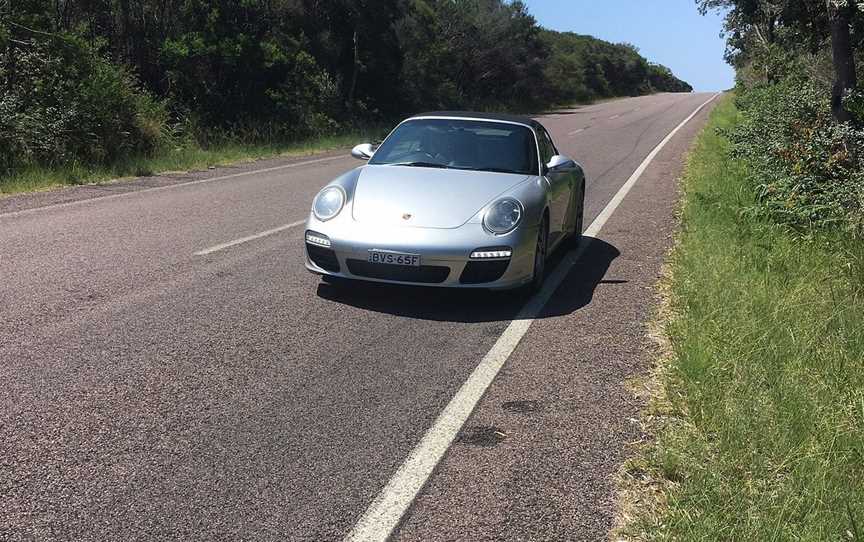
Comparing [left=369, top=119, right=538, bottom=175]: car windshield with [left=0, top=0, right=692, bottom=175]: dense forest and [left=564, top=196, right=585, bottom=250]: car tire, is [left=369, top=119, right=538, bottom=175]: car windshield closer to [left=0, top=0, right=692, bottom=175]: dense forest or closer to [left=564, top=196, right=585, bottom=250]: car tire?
[left=564, top=196, right=585, bottom=250]: car tire

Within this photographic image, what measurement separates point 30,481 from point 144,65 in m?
19.7

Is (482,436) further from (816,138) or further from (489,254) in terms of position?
(816,138)

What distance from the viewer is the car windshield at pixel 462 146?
23.0 feet

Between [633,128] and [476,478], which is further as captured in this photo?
[633,128]

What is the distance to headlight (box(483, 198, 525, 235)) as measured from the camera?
596cm

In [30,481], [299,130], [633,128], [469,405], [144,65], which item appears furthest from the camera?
[633,128]

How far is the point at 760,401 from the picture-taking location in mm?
3959

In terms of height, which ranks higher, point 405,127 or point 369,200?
point 405,127

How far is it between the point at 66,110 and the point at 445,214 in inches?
438

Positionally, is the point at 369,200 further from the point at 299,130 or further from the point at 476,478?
the point at 299,130

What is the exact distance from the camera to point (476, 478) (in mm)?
3404

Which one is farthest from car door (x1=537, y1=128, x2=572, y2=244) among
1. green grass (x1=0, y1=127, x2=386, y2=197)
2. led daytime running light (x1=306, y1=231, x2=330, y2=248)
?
green grass (x1=0, y1=127, x2=386, y2=197)

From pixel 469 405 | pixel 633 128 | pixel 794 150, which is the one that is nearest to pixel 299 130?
pixel 633 128

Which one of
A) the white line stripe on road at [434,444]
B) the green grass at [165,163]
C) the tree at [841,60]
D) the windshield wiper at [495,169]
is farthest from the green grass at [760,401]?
the green grass at [165,163]
